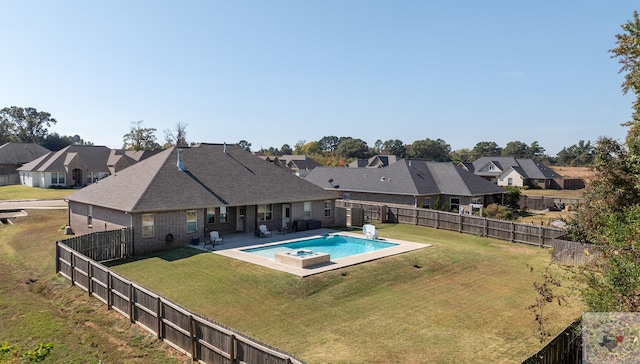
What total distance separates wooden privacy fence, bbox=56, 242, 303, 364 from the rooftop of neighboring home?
6853cm

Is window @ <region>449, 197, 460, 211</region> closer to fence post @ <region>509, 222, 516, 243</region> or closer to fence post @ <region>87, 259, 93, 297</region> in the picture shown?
fence post @ <region>509, 222, 516, 243</region>

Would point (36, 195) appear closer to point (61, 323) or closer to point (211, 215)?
point (211, 215)

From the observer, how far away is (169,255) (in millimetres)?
22078

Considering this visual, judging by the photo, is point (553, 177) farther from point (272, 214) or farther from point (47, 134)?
point (47, 134)

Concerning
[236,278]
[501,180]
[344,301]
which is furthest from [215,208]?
[501,180]

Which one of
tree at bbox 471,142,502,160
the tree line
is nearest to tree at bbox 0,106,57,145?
the tree line

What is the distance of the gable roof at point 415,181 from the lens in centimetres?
4222

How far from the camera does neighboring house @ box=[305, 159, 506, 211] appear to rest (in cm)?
4178

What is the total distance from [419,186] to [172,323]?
33612mm

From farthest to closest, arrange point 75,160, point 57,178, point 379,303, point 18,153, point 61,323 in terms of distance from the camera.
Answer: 1. point 18,153
2. point 75,160
3. point 57,178
4. point 379,303
5. point 61,323

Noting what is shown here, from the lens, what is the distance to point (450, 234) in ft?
104

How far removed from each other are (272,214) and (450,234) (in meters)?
13.4

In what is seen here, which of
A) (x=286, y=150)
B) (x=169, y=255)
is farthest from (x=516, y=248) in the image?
(x=286, y=150)

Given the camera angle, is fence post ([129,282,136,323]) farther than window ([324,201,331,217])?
No
